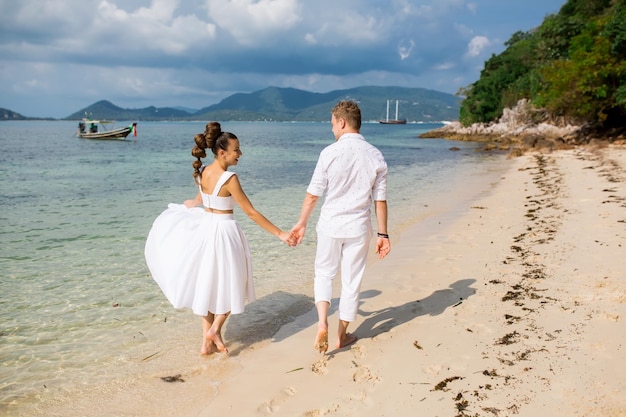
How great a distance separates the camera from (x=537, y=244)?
7785mm

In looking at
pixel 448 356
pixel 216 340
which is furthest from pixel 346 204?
pixel 216 340

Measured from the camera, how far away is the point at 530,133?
49031 mm

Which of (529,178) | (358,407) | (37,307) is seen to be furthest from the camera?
(529,178)

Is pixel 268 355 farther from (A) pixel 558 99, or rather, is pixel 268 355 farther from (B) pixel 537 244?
(A) pixel 558 99

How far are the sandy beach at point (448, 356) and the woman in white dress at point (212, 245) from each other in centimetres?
76

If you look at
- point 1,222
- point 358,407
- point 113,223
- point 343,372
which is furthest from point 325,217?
point 1,222

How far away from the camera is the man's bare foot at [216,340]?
15.3ft

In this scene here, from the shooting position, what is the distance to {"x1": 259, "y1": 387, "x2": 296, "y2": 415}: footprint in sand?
3.57 meters

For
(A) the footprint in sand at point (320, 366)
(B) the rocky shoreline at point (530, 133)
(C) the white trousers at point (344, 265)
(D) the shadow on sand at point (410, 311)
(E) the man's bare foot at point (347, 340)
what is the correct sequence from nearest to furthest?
1. (A) the footprint in sand at point (320, 366)
2. (C) the white trousers at point (344, 265)
3. (E) the man's bare foot at point (347, 340)
4. (D) the shadow on sand at point (410, 311)
5. (B) the rocky shoreline at point (530, 133)

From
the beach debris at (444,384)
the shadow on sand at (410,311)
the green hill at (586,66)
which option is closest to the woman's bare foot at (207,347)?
the shadow on sand at (410,311)

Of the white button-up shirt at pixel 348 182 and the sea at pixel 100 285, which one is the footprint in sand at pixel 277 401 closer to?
the sea at pixel 100 285

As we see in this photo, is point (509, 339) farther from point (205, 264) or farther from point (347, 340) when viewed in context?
point (205, 264)

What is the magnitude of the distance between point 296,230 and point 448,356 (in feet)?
6.33

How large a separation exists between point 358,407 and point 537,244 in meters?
5.76
